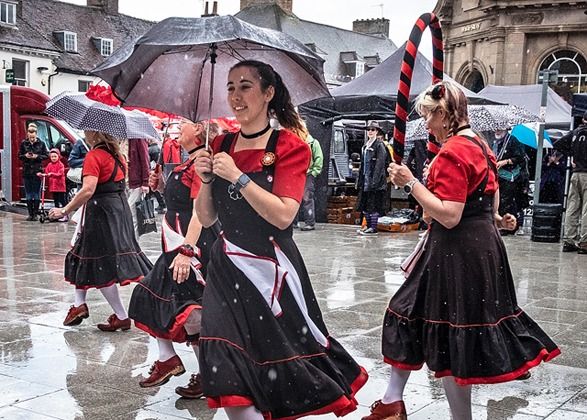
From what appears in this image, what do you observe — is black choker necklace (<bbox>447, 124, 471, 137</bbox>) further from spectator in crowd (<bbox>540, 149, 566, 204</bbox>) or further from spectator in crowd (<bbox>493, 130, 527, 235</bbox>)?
spectator in crowd (<bbox>540, 149, 566, 204</bbox>)

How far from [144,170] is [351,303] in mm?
3524

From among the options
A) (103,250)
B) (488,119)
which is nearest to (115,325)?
(103,250)

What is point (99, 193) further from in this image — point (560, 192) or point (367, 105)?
point (560, 192)

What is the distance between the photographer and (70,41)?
43656 mm

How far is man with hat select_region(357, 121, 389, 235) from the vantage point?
1510 centimetres

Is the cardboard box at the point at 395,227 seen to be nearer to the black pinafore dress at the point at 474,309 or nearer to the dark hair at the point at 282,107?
the black pinafore dress at the point at 474,309

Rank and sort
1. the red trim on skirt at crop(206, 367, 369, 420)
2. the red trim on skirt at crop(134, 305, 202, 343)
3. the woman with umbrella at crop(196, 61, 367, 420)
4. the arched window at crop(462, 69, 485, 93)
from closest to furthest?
the red trim on skirt at crop(206, 367, 369, 420)
the woman with umbrella at crop(196, 61, 367, 420)
the red trim on skirt at crop(134, 305, 202, 343)
the arched window at crop(462, 69, 485, 93)

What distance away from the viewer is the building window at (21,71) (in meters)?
39.2

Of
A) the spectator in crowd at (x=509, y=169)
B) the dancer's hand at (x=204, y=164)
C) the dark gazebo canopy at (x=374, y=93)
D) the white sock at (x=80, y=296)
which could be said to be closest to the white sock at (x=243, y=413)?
the dancer's hand at (x=204, y=164)

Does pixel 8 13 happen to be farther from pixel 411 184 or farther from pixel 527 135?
pixel 411 184

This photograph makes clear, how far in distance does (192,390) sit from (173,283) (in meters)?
0.68

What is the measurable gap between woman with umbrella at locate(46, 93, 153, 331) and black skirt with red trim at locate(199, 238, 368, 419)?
3.19 meters

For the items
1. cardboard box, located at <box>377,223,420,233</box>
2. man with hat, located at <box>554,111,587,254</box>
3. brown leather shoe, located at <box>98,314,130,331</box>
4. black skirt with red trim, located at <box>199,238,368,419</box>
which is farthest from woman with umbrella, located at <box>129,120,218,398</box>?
cardboard box, located at <box>377,223,420,233</box>

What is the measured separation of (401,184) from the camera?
13.1 feet
